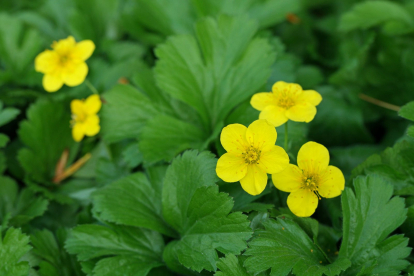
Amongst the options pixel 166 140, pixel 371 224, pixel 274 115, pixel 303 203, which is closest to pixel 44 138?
pixel 166 140

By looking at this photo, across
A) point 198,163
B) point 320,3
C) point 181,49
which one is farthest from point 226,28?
point 320,3

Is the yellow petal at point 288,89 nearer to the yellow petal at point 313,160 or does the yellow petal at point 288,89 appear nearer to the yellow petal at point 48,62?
the yellow petal at point 313,160

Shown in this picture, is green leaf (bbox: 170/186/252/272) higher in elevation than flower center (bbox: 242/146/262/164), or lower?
lower

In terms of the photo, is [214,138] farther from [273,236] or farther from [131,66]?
[131,66]

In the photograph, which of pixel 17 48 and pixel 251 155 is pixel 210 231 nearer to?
pixel 251 155

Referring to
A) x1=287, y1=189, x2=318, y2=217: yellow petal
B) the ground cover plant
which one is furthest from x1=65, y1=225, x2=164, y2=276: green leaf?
x1=287, y1=189, x2=318, y2=217: yellow petal

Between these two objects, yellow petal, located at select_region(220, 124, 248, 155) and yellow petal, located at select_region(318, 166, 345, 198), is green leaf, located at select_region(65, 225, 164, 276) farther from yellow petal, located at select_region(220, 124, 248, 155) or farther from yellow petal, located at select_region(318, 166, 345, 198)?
yellow petal, located at select_region(318, 166, 345, 198)
